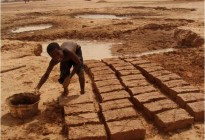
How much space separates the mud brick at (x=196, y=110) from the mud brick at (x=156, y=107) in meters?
0.25

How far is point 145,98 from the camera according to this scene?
5.50 m

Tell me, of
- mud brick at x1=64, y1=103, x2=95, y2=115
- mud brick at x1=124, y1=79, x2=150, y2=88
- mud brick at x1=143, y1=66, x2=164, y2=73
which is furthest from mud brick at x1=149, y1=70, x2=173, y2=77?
mud brick at x1=64, y1=103, x2=95, y2=115

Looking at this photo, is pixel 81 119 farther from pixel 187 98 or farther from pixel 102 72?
pixel 102 72

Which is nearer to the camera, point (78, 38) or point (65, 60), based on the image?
point (65, 60)

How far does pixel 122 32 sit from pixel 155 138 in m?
8.55

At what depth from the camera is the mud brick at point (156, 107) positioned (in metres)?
5.07

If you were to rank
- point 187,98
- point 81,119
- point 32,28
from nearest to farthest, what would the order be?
point 81,119 < point 187,98 < point 32,28

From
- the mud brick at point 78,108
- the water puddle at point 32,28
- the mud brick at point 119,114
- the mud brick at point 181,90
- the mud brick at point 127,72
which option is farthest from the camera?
the water puddle at point 32,28

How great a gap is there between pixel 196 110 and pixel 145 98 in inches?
35.6

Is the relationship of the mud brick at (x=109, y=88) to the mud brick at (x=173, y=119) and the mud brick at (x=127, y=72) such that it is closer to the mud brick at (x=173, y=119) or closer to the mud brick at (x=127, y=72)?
the mud brick at (x=127, y=72)

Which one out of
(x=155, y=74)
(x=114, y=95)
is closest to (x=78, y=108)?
(x=114, y=95)

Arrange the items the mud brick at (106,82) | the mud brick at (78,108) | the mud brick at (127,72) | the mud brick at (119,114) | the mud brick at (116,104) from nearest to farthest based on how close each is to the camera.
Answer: the mud brick at (119,114) → the mud brick at (78,108) → the mud brick at (116,104) → the mud brick at (106,82) → the mud brick at (127,72)

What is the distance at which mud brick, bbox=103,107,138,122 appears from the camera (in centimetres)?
481

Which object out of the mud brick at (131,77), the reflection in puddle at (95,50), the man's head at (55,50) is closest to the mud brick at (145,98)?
the mud brick at (131,77)
